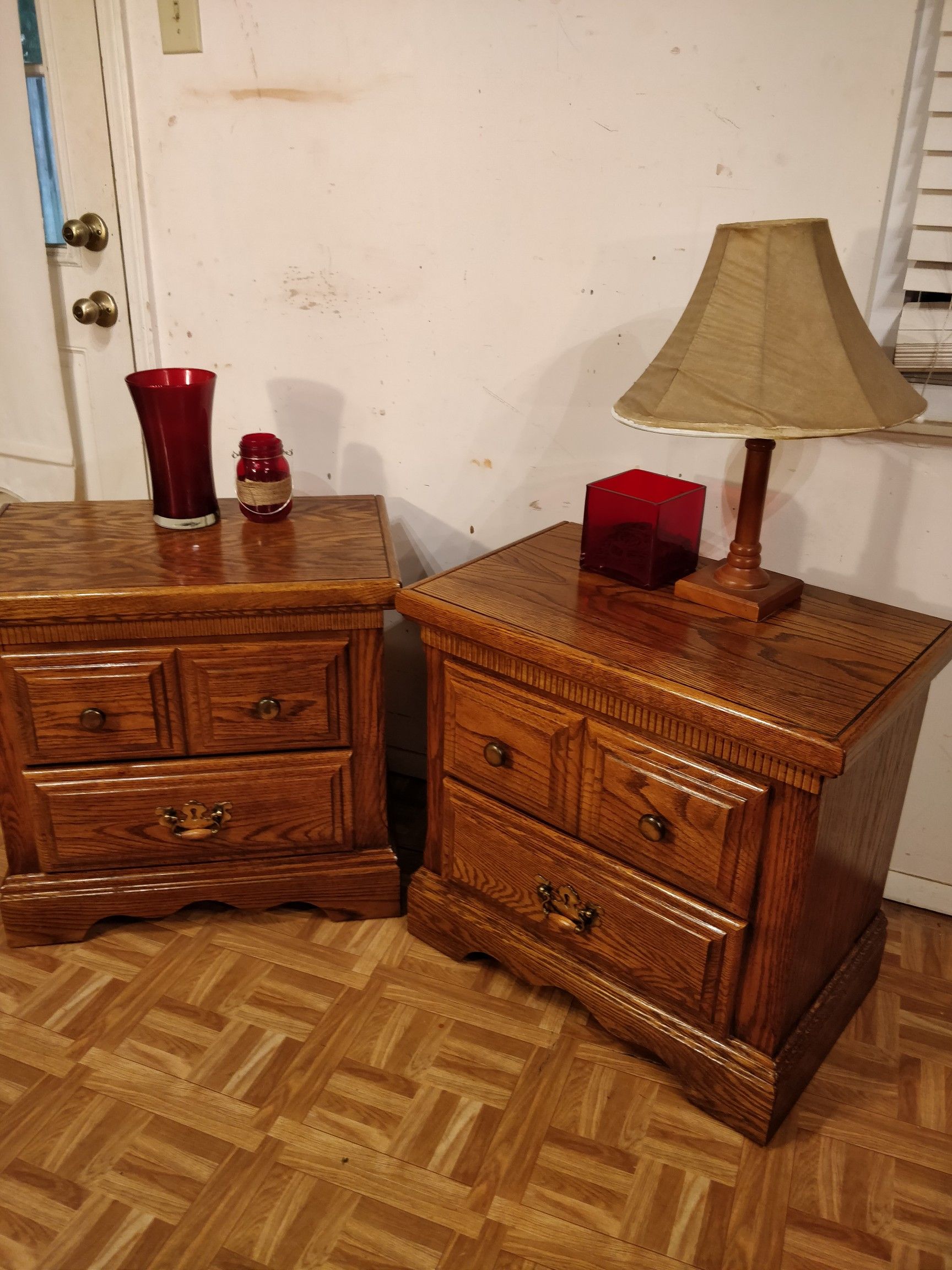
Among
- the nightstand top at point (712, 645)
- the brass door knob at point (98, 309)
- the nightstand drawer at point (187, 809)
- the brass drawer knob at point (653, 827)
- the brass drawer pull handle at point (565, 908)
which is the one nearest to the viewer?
the nightstand top at point (712, 645)

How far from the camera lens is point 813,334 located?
111 cm

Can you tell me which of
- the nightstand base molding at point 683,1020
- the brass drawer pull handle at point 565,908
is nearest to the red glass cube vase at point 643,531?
the brass drawer pull handle at point 565,908

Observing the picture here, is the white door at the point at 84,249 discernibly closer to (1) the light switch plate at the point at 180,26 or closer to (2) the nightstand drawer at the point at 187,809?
(1) the light switch plate at the point at 180,26

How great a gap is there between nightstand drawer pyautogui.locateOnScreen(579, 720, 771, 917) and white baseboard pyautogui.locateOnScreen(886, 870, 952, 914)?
23.9 inches

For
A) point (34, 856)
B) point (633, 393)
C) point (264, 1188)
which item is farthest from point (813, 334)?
point (34, 856)

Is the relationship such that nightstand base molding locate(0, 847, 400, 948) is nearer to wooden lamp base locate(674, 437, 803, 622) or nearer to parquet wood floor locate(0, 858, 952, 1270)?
parquet wood floor locate(0, 858, 952, 1270)

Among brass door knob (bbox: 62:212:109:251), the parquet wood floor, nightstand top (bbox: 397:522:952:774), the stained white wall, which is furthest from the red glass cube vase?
brass door knob (bbox: 62:212:109:251)

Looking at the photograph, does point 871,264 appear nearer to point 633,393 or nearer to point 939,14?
point 939,14

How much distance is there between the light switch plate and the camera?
1.68m

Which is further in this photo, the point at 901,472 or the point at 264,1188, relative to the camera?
the point at 901,472

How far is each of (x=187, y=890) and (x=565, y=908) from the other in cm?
61

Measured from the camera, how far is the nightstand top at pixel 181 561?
136 cm

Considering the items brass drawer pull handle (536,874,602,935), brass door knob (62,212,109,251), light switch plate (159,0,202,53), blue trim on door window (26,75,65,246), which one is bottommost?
brass drawer pull handle (536,874,602,935)

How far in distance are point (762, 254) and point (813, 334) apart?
108 mm
